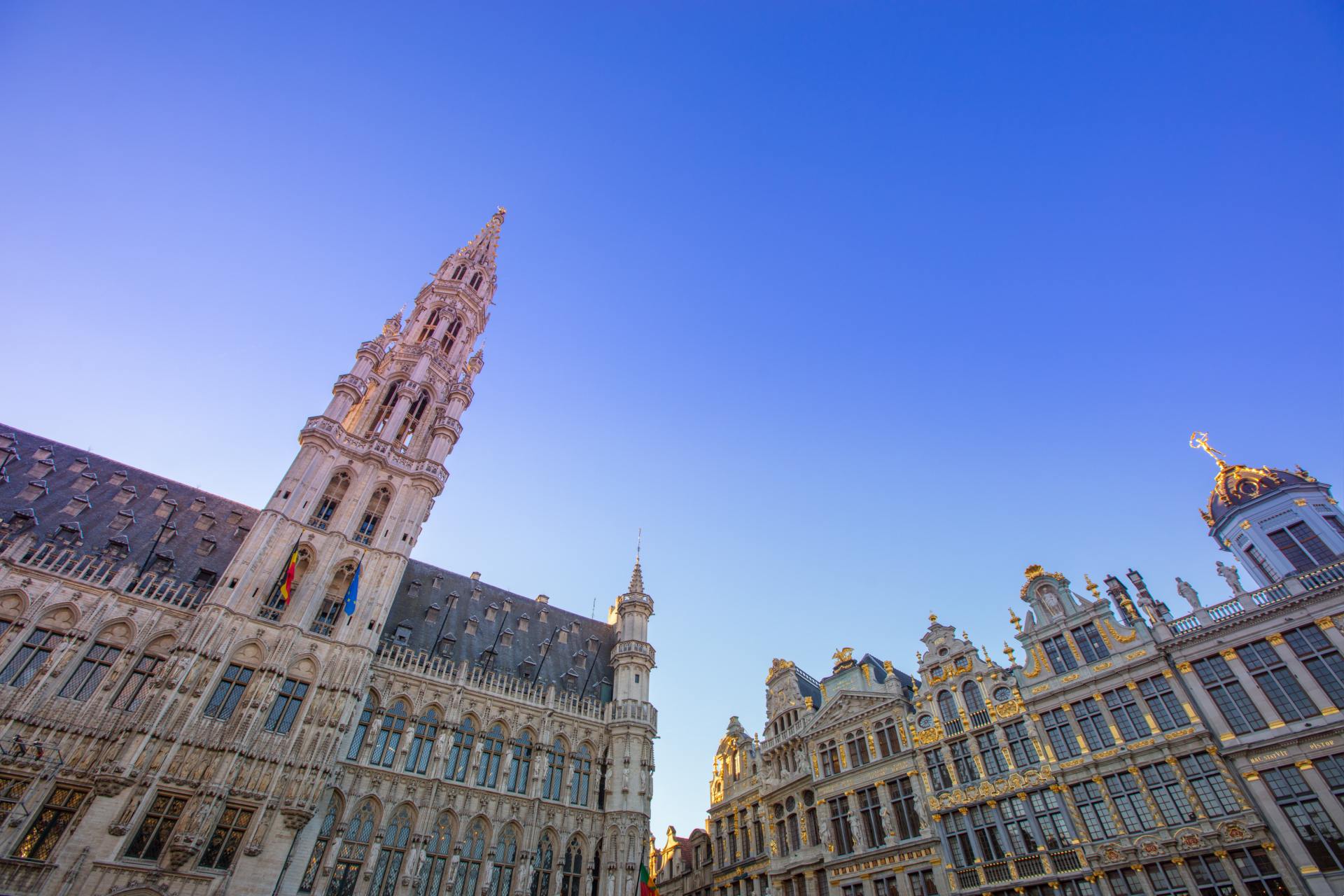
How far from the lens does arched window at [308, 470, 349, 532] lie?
37219 millimetres

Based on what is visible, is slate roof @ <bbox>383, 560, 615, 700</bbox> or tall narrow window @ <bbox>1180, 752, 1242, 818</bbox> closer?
tall narrow window @ <bbox>1180, 752, 1242, 818</bbox>

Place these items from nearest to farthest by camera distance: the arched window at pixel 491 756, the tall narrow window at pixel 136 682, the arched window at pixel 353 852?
the tall narrow window at pixel 136 682, the arched window at pixel 353 852, the arched window at pixel 491 756

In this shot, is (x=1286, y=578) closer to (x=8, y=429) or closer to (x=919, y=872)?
(x=919, y=872)

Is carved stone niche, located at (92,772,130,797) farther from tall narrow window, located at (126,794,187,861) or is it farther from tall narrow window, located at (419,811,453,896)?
tall narrow window, located at (419,811,453,896)

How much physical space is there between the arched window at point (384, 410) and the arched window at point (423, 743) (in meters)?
18.4

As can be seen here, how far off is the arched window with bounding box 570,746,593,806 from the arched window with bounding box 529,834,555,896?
2.47 m

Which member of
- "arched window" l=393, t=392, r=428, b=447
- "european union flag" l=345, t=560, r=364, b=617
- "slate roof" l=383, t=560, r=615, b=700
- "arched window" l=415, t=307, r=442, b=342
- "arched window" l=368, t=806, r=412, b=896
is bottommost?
"arched window" l=368, t=806, r=412, b=896

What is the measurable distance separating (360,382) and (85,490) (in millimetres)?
15249

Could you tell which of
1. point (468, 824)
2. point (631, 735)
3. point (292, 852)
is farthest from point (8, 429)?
point (631, 735)

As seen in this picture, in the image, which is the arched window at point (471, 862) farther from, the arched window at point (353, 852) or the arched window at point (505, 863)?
the arched window at point (353, 852)

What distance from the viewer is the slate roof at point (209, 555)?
1310 inches

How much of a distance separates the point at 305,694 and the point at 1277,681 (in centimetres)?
3995

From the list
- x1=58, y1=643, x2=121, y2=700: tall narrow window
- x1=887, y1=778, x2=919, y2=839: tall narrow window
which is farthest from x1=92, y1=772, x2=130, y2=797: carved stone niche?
x1=887, y1=778, x2=919, y2=839: tall narrow window

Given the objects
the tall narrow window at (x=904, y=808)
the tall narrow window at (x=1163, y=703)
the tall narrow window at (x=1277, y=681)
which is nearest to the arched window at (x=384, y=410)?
the tall narrow window at (x=904, y=808)
